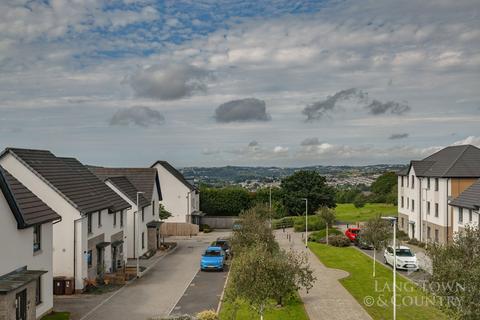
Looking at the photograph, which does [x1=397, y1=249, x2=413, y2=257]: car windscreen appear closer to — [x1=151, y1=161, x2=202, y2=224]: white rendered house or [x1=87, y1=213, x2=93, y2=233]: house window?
[x1=87, y1=213, x2=93, y2=233]: house window

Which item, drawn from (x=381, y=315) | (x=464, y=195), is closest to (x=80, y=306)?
(x=381, y=315)

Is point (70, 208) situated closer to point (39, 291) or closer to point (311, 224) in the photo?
point (39, 291)

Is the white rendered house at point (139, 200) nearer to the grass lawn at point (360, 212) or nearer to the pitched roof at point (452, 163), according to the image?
the pitched roof at point (452, 163)

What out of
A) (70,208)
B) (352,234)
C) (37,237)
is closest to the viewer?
(37,237)

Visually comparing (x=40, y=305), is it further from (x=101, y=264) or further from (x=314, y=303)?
(x=314, y=303)

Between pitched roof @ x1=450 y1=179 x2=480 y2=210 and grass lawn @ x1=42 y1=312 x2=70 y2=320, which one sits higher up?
pitched roof @ x1=450 y1=179 x2=480 y2=210

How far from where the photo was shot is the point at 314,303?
27.7 metres

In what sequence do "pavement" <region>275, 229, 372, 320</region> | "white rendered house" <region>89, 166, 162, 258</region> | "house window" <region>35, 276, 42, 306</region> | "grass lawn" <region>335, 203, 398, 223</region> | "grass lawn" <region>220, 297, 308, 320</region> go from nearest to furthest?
1. "grass lawn" <region>220, 297, 308, 320</region>
2. "house window" <region>35, 276, 42, 306</region>
3. "pavement" <region>275, 229, 372, 320</region>
4. "white rendered house" <region>89, 166, 162, 258</region>
5. "grass lawn" <region>335, 203, 398, 223</region>

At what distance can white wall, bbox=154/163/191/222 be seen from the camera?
65.3m

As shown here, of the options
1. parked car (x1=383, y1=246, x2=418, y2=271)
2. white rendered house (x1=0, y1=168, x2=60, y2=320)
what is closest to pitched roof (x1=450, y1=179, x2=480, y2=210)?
parked car (x1=383, y1=246, x2=418, y2=271)

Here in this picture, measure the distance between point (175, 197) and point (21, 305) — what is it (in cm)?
4466

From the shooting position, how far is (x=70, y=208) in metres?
30.3

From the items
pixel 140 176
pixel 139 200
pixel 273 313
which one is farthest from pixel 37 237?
pixel 140 176

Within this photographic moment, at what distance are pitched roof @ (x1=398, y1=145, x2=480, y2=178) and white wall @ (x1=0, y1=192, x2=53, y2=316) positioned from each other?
3582 cm
